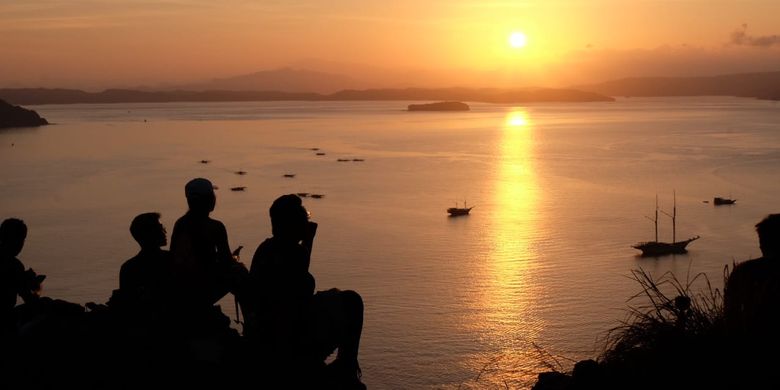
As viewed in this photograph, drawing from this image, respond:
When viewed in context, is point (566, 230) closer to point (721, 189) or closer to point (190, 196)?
point (721, 189)

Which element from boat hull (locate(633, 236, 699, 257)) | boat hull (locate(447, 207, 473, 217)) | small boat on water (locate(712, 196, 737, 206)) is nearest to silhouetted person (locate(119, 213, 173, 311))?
boat hull (locate(633, 236, 699, 257))

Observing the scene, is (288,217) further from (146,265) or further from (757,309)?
(757,309)

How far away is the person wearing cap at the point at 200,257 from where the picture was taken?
4.34 metres

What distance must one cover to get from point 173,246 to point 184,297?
0.93ft

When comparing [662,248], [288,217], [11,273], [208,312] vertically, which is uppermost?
[288,217]

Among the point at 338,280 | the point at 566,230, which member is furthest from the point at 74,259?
the point at 566,230

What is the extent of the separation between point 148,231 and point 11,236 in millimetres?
812

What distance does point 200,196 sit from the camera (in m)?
4.30

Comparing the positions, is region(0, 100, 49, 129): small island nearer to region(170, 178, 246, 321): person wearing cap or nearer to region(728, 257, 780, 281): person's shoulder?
region(170, 178, 246, 321): person wearing cap

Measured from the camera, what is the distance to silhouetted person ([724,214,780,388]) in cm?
391

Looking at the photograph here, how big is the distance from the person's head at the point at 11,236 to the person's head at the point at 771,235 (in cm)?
406

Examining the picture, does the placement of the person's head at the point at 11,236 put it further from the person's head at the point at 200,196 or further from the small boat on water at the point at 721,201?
the small boat on water at the point at 721,201

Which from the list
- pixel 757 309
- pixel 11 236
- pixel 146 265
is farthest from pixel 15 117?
pixel 757 309

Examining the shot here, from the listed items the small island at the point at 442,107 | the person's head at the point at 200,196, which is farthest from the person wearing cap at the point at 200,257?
the small island at the point at 442,107
